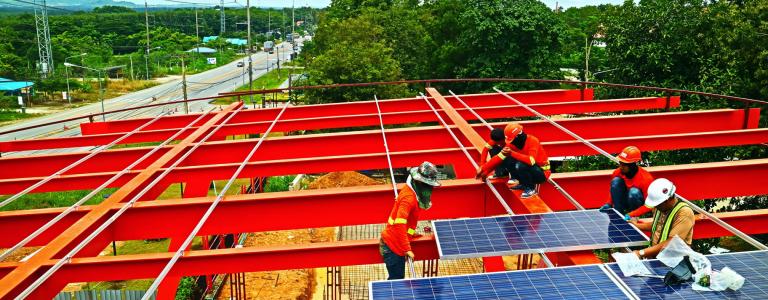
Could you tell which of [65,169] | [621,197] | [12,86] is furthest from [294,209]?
[12,86]

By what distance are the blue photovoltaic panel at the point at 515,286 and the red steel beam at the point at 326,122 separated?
8923 mm

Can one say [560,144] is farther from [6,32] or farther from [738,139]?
[6,32]

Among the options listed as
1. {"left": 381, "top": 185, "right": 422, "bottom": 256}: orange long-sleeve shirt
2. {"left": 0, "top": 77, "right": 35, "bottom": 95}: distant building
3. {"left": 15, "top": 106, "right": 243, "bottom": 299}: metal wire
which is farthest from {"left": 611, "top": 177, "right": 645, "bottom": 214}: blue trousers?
{"left": 0, "top": 77, "right": 35, "bottom": 95}: distant building

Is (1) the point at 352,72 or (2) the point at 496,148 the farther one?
(1) the point at 352,72

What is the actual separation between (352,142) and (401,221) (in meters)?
6.07

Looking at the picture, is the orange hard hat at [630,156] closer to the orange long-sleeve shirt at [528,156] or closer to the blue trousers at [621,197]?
the blue trousers at [621,197]

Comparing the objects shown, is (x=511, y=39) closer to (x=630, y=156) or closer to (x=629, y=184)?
(x=629, y=184)

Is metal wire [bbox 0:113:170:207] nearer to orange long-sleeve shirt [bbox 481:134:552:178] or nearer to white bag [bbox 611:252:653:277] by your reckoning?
orange long-sleeve shirt [bbox 481:134:552:178]

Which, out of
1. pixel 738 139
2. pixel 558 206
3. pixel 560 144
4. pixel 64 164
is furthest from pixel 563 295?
pixel 64 164

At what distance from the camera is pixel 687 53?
78.3 ft

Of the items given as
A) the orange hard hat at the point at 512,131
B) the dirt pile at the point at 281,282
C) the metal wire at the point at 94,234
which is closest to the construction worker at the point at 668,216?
the orange hard hat at the point at 512,131

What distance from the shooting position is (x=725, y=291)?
4.64 metres

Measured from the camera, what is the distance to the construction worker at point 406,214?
6.13 m

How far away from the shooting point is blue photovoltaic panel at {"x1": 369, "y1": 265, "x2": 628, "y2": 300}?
476cm
